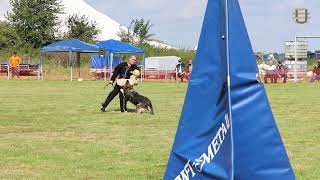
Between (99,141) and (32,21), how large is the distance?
176ft

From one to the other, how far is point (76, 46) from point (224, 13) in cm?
3654

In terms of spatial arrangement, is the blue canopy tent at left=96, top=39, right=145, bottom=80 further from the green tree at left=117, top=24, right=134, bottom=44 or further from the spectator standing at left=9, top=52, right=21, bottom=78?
the green tree at left=117, top=24, right=134, bottom=44

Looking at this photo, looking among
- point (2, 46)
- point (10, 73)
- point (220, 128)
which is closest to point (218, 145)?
point (220, 128)

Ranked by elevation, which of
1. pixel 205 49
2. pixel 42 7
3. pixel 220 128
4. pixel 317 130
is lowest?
pixel 317 130

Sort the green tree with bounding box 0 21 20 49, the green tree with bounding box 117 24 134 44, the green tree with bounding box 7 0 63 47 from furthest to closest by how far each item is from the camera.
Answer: the green tree with bounding box 117 24 134 44
the green tree with bounding box 7 0 63 47
the green tree with bounding box 0 21 20 49

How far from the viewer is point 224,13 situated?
5398mm

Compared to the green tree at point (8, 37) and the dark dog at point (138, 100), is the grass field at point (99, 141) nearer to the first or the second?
the dark dog at point (138, 100)

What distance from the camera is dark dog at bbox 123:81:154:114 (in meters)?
17.6

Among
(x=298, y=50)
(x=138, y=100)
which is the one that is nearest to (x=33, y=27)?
(x=298, y=50)

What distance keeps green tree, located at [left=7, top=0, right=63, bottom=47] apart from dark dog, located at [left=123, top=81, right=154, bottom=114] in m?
47.5

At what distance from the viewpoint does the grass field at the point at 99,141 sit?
893cm

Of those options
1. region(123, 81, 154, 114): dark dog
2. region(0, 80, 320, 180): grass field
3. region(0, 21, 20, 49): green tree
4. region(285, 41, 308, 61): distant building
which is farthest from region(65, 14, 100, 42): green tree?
region(123, 81, 154, 114): dark dog

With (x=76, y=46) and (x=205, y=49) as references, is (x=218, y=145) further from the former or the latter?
(x=76, y=46)

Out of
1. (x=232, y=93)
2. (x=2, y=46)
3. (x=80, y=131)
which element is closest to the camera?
(x=232, y=93)
